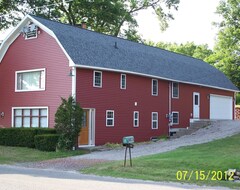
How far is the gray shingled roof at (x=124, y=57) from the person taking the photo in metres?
25.6

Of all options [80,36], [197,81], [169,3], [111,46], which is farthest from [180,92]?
[169,3]

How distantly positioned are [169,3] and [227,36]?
8454 mm

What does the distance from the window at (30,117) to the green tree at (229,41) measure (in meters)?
30.5

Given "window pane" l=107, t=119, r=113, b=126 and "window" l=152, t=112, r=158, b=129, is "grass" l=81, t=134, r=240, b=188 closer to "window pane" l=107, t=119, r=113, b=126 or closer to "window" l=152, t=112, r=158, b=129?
"window pane" l=107, t=119, r=113, b=126

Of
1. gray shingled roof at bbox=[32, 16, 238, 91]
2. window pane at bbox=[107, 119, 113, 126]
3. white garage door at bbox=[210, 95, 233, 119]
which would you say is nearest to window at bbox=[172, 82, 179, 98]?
gray shingled roof at bbox=[32, 16, 238, 91]

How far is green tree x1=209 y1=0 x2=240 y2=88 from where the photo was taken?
5112 centimetres

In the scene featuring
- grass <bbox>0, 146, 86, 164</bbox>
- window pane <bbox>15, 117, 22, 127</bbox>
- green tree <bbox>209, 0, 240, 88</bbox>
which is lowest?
grass <bbox>0, 146, 86, 164</bbox>

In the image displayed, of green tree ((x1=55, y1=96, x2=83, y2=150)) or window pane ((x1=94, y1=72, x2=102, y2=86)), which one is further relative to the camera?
window pane ((x1=94, y1=72, x2=102, y2=86))

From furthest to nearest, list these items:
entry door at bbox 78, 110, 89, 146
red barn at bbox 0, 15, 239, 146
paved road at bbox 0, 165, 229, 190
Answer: red barn at bbox 0, 15, 239, 146 < entry door at bbox 78, 110, 89, 146 < paved road at bbox 0, 165, 229, 190

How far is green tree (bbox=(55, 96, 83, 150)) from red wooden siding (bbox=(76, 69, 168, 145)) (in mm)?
1095

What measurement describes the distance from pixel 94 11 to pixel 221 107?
17.3m

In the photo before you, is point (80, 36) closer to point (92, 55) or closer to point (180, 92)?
point (92, 55)

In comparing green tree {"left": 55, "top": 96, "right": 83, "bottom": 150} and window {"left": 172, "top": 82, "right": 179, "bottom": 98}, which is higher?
window {"left": 172, "top": 82, "right": 179, "bottom": 98}
